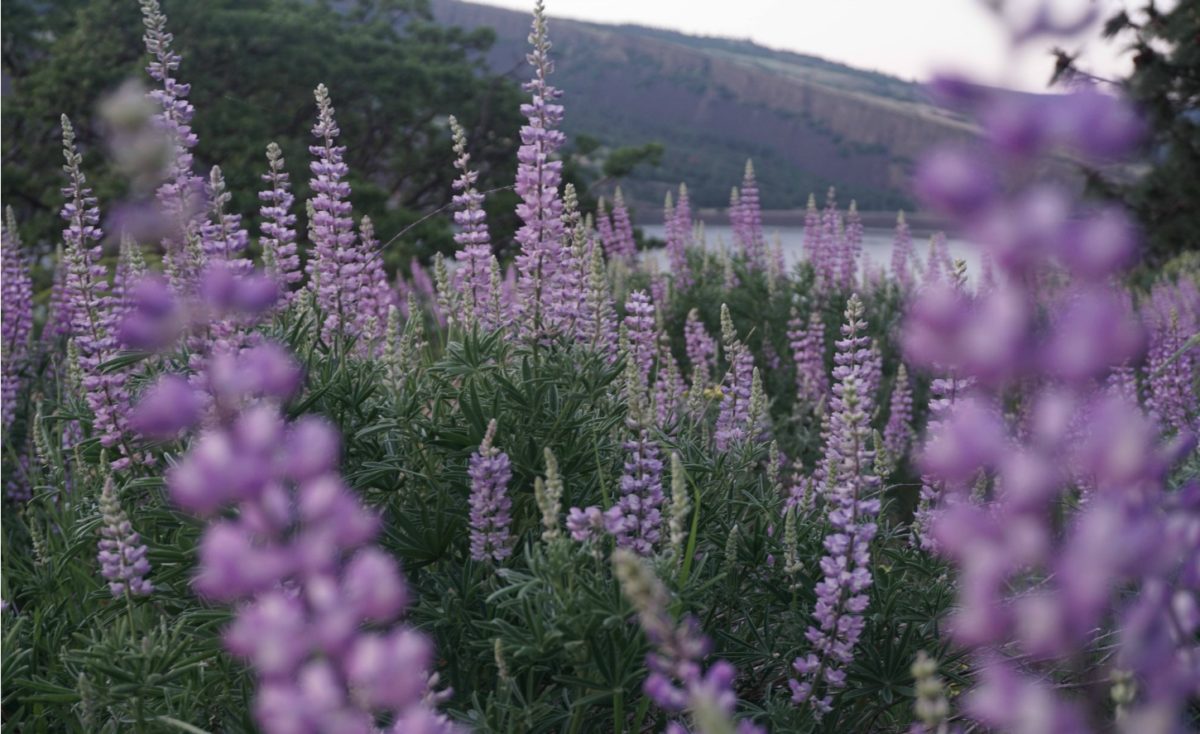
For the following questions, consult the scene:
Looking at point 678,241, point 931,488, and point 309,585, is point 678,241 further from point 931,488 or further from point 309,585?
point 309,585

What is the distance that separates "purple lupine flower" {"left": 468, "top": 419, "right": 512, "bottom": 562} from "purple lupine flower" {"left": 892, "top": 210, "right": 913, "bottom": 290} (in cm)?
763

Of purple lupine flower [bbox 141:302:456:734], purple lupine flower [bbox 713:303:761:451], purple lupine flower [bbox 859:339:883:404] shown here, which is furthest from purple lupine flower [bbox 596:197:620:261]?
purple lupine flower [bbox 141:302:456:734]

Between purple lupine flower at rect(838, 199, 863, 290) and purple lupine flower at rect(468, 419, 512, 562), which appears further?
purple lupine flower at rect(838, 199, 863, 290)

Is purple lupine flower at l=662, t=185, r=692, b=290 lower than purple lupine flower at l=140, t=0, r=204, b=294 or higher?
lower

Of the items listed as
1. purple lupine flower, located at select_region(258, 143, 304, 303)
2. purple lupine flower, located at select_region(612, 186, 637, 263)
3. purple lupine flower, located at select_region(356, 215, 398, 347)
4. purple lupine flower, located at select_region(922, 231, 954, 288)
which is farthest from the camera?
purple lupine flower, located at select_region(612, 186, 637, 263)

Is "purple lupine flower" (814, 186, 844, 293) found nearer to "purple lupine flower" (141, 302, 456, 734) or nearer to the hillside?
"purple lupine flower" (141, 302, 456, 734)

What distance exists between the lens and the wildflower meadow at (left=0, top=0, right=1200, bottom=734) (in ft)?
3.70

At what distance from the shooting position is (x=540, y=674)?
2.75m

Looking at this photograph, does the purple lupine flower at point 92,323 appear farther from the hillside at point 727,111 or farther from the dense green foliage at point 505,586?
the hillside at point 727,111

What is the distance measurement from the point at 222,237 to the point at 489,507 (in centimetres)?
120

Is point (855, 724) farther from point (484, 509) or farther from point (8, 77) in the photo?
point (8, 77)

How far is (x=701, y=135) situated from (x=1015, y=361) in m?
55.1

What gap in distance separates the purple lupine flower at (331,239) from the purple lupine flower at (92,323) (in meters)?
0.68

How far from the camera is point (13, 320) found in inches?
227
